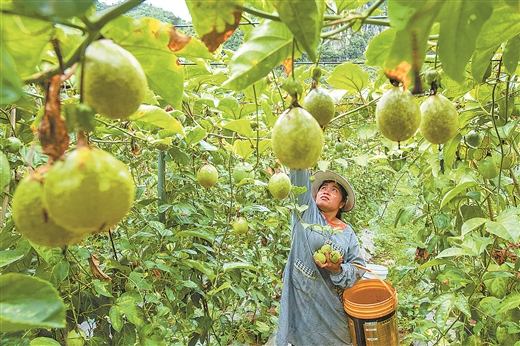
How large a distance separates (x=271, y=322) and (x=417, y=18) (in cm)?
430

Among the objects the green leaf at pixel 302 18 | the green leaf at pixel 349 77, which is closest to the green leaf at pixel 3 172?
the green leaf at pixel 302 18

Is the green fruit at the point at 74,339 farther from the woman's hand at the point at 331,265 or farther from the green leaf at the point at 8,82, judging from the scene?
the woman's hand at the point at 331,265

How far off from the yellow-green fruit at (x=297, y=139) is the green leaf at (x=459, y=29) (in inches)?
10.4

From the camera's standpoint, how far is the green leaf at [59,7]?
0.44 m

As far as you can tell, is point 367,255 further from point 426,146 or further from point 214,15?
point 214,15

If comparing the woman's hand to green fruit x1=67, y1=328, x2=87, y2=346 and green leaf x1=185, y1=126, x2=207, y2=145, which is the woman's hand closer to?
green leaf x1=185, y1=126, x2=207, y2=145

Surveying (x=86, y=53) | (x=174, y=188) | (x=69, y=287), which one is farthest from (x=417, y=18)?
(x=174, y=188)

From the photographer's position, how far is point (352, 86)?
4.47 feet

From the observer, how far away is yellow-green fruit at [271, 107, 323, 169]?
68 cm

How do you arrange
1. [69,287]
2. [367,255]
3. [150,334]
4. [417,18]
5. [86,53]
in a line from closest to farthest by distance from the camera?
[86,53] → [417,18] → [69,287] → [150,334] → [367,255]

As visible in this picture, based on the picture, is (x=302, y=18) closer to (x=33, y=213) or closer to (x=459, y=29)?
(x=459, y=29)

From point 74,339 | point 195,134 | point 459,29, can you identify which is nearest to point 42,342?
point 74,339

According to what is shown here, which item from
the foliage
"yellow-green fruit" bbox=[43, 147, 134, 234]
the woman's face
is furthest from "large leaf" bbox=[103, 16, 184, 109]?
the woman's face

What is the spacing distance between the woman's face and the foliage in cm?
36
